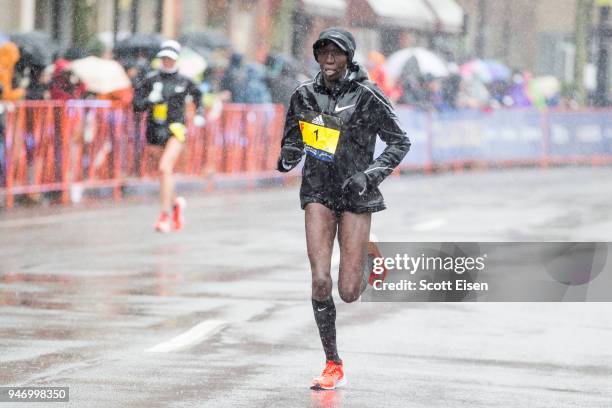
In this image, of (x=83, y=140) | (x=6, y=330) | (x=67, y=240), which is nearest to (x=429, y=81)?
(x=83, y=140)

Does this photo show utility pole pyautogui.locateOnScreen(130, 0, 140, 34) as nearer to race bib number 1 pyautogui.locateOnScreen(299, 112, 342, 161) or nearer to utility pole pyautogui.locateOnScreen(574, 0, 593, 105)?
utility pole pyautogui.locateOnScreen(574, 0, 593, 105)

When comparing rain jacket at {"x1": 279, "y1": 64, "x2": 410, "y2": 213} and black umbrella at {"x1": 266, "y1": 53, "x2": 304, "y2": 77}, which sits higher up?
rain jacket at {"x1": 279, "y1": 64, "x2": 410, "y2": 213}

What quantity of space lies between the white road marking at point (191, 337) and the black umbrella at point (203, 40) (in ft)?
61.6

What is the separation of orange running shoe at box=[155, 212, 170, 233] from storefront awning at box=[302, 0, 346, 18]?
26.1m

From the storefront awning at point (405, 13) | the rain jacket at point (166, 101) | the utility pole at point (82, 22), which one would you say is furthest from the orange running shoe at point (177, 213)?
the storefront awning at point (405, 13)

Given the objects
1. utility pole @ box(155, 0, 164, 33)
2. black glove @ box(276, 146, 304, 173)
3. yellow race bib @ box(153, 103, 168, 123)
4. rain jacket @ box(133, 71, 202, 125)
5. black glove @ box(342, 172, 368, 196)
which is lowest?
yellow race bib @ box(153, 103, 168, 123)

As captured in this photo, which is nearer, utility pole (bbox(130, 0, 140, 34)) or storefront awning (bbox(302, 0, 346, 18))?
utility pole (bbox(130, 0, 140, 34))

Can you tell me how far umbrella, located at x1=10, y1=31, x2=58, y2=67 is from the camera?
22.5m

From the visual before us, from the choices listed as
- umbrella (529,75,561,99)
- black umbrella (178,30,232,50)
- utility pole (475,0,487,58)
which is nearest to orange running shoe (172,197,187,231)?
black umbrella (178,30,232,50)

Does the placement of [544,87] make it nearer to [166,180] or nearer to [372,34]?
[372,34]

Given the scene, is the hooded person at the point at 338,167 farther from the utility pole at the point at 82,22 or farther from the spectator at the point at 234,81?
the utility pole at the point at 82,22

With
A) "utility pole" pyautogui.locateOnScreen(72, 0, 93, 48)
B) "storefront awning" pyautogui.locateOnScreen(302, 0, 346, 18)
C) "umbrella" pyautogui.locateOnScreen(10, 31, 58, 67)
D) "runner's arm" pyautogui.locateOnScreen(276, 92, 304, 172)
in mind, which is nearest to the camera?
"runner's arm" pyautogui.locateOnScreen(276, 92, 304, 172)

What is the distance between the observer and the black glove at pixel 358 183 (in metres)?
8.59

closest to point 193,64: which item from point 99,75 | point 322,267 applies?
point 99,75
